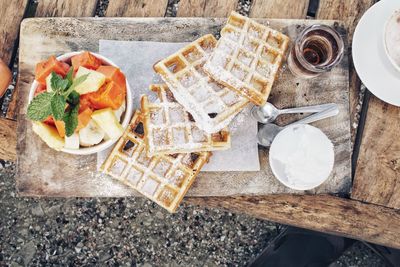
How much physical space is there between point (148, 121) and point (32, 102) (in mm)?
339

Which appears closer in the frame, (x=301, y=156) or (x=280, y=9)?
(x=301, y=156)

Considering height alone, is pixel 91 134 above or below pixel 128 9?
below

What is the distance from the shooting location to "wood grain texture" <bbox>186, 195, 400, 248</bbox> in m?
1.58

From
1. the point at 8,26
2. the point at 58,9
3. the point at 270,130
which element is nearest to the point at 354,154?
the point at 270,130

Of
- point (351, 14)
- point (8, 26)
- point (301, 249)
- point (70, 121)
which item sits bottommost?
point (301, 249)

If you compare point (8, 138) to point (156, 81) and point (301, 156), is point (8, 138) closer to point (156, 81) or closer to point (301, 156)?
point (156, 81)

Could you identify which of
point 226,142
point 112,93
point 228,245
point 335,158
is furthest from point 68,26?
point 228,245

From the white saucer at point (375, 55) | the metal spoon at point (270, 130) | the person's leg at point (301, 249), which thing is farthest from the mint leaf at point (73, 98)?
the person's leg at point (301, 249)

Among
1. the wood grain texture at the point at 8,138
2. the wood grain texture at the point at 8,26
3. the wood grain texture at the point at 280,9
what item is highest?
the wood grain texture at the point at 280,9

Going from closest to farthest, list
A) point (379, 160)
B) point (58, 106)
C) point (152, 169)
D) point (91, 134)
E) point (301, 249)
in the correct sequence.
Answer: point (58, 106), point (91, 134), point (152, 169), point (379, 160), point (301, 249)

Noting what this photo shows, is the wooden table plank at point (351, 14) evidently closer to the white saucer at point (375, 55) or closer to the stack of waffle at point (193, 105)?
the white saucer at point (375, 55)

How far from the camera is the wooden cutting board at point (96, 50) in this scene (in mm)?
1514

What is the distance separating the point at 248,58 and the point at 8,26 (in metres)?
0.87

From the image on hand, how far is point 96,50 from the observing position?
5.04 ft
